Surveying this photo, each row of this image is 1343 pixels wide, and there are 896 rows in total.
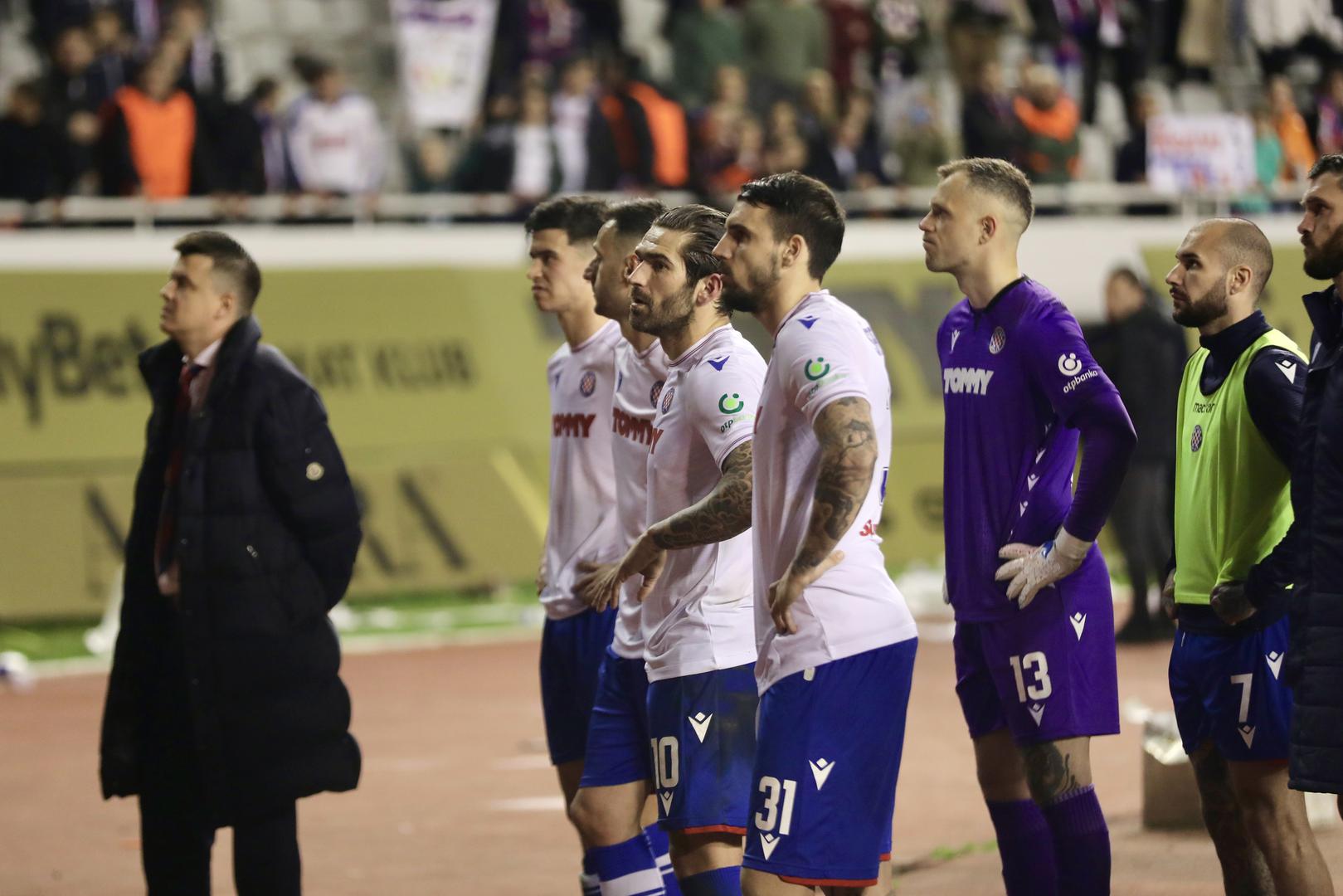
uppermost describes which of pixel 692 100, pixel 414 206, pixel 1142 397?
pixel 692 100

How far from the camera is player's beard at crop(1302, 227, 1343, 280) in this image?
17.7 feet

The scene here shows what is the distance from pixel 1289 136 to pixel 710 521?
18741 mm

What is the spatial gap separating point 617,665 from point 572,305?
1.49 meters

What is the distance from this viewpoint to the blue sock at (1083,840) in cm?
608

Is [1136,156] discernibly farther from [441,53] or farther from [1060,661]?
[1060,661]

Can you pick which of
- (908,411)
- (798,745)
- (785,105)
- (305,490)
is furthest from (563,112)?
(798,745)

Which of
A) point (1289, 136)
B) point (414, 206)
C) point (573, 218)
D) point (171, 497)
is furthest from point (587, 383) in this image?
point (1289, 136)

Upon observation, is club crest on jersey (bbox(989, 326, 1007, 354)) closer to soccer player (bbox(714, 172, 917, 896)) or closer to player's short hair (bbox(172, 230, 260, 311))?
soccer player (bbox(714, 172, 917, 896))

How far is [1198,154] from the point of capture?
20297 millimetres

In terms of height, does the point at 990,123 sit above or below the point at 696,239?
above

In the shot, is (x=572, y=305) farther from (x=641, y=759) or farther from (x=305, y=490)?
(x=641, y=759)

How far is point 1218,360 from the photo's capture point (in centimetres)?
639

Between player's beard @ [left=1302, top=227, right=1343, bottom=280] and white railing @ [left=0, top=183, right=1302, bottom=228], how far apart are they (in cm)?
1305

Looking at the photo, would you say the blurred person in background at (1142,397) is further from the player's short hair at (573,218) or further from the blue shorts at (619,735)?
the blue shorts at (619,735)
